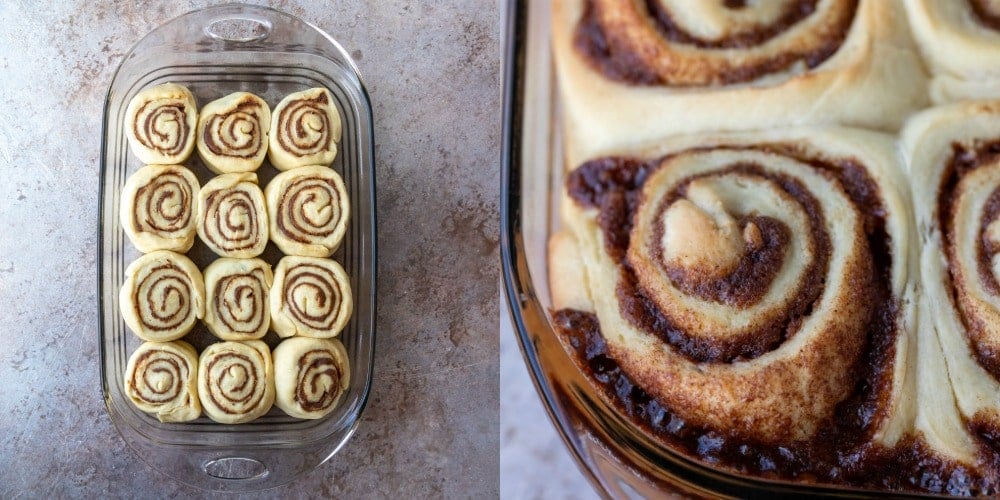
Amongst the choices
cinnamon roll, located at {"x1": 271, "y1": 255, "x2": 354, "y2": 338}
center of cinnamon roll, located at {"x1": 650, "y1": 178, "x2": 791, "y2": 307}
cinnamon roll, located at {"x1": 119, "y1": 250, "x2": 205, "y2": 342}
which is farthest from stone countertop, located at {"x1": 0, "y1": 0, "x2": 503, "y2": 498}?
center of cinnamon roll, located at {"x1": 650, "y1": 178, "x2": 791, "y2": 307}

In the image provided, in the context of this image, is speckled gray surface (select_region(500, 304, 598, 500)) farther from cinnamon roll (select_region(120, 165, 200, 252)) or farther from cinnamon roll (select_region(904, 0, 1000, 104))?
cinnamon roll (select_region(904, 0, 1000, 104))

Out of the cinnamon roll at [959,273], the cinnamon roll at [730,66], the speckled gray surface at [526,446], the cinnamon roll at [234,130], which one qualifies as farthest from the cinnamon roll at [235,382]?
the cinnamon roll at [959,273]

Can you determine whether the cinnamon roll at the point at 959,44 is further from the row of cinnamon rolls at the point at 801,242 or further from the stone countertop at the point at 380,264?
the stone countertop at the point at 380,264

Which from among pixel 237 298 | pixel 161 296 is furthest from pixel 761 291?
pixel 161 296

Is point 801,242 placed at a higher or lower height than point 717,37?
lower

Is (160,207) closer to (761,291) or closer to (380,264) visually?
(380,264)

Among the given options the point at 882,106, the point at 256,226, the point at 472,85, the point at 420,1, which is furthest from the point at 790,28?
the point at 256,226
